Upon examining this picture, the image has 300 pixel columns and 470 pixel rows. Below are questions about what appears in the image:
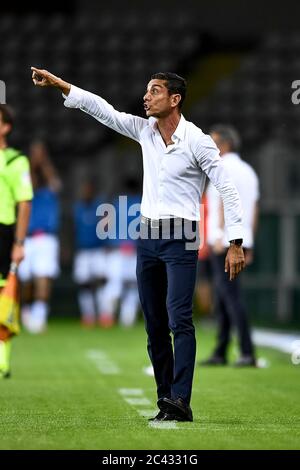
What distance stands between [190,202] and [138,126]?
0.53 meters

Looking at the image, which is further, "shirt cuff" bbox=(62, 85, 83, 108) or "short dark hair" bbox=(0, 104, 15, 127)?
"short dark hair" bbox=(0, 104, 15, 127)

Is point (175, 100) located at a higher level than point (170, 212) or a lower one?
higher

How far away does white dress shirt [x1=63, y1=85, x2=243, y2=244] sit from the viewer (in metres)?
6.43

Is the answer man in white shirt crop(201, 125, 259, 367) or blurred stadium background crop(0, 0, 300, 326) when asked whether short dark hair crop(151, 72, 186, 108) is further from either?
blurred stadium background crop(0, 0, 300, 326)

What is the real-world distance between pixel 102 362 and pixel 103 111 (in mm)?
4908

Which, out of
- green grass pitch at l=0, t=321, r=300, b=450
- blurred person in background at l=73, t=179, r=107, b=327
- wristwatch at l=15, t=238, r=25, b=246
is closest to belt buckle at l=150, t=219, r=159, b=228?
green grass pitch at l=0, t=321, r=300, b=450

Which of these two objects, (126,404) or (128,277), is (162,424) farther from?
(128,277)

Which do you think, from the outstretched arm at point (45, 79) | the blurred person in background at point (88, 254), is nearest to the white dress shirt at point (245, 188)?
the outstretched arm at point (45, 79)

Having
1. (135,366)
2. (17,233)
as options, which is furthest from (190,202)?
(135,366)

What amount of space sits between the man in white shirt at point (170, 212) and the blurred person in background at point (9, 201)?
2.40 m

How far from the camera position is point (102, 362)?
11109mm

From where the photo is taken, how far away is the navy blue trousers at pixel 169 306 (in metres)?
6.45

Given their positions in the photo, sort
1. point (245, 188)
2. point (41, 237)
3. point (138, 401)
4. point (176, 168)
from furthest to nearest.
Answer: point (41, 237), point (245, 188), point (138, 401), point (176, 168)

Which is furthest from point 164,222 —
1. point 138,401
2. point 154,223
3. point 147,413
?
point 138,401
